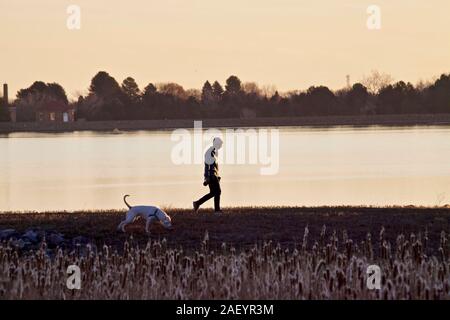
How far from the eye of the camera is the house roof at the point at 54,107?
458ft

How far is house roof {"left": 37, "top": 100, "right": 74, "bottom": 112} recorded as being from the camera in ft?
458

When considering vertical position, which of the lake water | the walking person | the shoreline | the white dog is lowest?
the lake water

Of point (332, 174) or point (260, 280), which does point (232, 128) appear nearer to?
point (332, 174)

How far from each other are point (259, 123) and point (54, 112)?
124 feet

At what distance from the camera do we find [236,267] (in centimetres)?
1385

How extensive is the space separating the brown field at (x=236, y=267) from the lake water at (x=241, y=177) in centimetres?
1254

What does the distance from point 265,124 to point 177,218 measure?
97.9 metres

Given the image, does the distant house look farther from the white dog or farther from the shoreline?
the white dog

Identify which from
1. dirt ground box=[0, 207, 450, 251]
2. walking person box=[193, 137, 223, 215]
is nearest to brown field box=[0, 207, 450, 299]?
dirt ground box=[0, 207, 450, 251]

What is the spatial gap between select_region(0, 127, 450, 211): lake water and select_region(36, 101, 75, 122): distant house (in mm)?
65326

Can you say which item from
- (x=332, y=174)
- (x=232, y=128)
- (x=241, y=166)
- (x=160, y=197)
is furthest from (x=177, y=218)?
(x=232, y=128)

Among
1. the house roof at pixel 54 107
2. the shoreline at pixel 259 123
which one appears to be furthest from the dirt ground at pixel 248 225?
the house roof at pixel 54 107

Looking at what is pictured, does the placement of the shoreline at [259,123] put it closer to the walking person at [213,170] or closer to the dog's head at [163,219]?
the walking person at [213,170]

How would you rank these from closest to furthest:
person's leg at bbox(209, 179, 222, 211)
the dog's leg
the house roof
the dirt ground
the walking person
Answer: the dirt ground, the dog's leg, the walking person, person's leg at bbox(209, 179, 222, 211), the house roof
